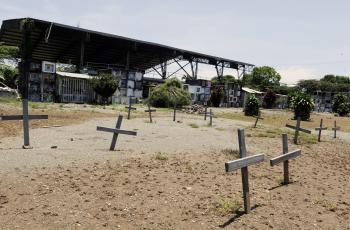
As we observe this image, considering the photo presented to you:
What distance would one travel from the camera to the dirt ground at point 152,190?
7588mm

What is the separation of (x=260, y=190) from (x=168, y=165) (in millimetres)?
2915

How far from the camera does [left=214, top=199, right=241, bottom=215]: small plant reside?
824 cm

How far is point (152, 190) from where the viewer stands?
30.5 ft

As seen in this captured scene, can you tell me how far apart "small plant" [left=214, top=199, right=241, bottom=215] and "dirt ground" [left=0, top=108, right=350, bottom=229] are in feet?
0.07

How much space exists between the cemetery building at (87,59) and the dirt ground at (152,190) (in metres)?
35.6

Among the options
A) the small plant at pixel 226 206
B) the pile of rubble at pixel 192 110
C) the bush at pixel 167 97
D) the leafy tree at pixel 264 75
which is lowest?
the small plant at pixel 226 206

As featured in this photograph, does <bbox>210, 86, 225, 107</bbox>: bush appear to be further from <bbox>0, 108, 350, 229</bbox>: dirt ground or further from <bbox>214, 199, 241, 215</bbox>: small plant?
<bbox>214, 199, 241, 215</bbox>: small plant

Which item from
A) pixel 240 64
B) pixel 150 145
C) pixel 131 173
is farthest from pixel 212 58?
pixel 131 173

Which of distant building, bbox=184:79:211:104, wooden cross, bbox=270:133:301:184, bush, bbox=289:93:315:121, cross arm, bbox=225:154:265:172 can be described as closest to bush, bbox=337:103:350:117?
distant building, bbox=184:79:211:104

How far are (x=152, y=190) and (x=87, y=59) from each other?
63521 mm

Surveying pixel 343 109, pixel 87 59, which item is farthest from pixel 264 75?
pixel 87 59

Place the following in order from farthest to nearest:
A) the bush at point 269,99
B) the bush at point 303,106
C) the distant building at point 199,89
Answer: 1. the bush at point 269,99
2. the distant building at point 199,89
3. the bush at point 303,106

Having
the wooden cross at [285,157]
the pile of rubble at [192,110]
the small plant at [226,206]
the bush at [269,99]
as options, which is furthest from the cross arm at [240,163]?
the bush at [269,99]

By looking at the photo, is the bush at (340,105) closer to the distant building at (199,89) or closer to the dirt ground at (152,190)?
the distant building at (199,89)
